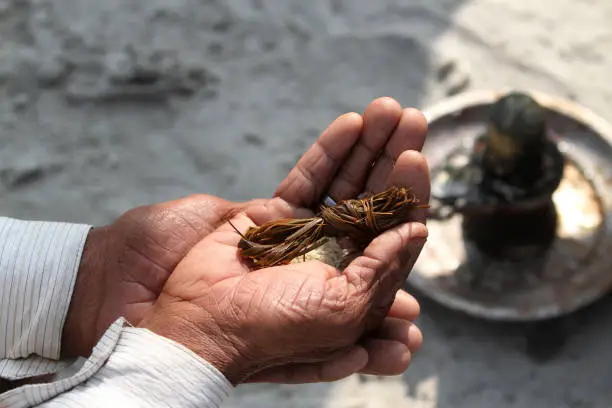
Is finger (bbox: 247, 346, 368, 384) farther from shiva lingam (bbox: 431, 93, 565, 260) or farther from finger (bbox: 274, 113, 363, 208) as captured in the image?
shiva lingam (bbox: 431, 93, 565, 260)

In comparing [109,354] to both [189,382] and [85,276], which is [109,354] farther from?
[85,276]

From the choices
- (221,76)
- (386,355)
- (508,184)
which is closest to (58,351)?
(386,355)

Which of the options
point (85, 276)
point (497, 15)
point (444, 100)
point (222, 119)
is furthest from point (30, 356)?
point (497, 15)

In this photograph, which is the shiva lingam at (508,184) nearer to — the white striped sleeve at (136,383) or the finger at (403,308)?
the finger at (403,308)

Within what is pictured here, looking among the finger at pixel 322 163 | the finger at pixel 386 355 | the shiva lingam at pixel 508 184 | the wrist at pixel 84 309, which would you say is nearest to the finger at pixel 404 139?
the finger at pixel 322 163

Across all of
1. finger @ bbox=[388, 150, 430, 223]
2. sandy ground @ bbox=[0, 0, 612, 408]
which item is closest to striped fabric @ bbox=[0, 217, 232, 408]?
finger @ bbox=[388, 150, 430, 223]

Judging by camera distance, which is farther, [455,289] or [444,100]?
[444,100]

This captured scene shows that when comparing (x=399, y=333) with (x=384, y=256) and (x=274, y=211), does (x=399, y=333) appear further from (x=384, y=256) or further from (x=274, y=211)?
(x=274, y=211)

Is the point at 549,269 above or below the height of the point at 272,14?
below
